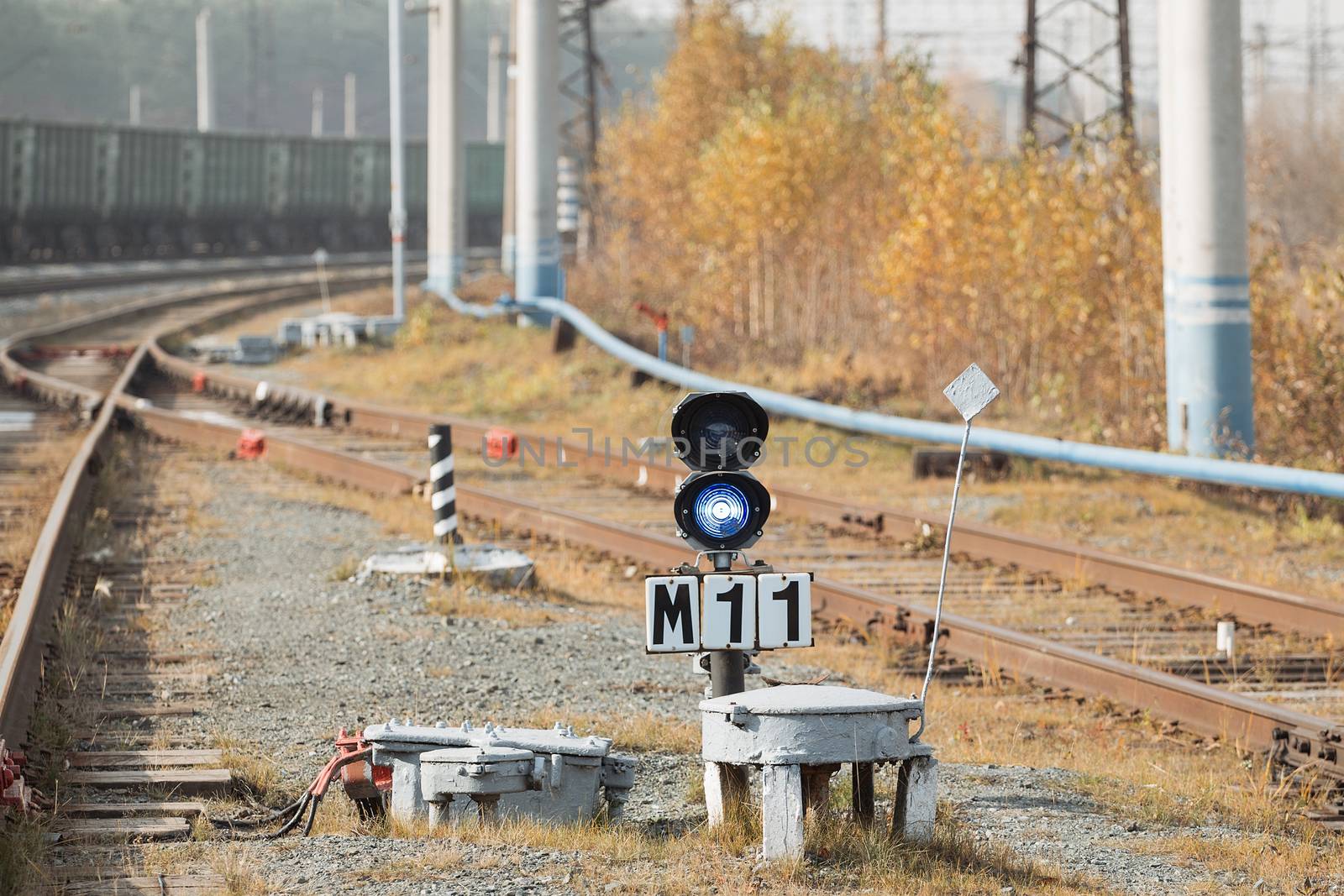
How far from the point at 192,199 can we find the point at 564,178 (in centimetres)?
1893

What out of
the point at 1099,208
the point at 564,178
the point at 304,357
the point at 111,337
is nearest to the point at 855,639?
the point at 1099,208

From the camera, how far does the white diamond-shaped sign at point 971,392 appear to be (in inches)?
244

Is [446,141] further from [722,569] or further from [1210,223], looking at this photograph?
[722,569]

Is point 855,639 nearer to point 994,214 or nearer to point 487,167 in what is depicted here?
point 994,214

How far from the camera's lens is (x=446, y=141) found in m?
32.3

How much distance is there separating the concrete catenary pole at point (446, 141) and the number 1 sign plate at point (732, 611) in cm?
2710

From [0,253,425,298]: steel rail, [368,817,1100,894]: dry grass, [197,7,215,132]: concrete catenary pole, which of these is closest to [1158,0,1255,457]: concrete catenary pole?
[368,817,1100,894]: dry grass

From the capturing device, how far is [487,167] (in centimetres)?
5872

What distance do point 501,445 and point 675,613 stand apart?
1054 cm

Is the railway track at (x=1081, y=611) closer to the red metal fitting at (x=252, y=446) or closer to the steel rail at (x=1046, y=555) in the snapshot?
the steel rail at (x=1046, y=555)

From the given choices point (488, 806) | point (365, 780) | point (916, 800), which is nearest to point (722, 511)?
point (916, 800)

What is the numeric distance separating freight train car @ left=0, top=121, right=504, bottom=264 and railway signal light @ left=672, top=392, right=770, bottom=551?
4021 centimetres

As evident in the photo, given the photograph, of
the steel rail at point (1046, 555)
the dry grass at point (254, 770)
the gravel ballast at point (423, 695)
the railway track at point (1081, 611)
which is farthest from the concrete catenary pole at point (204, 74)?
the dry grass at point (254, 770)

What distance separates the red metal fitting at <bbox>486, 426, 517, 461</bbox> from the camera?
16.1m
